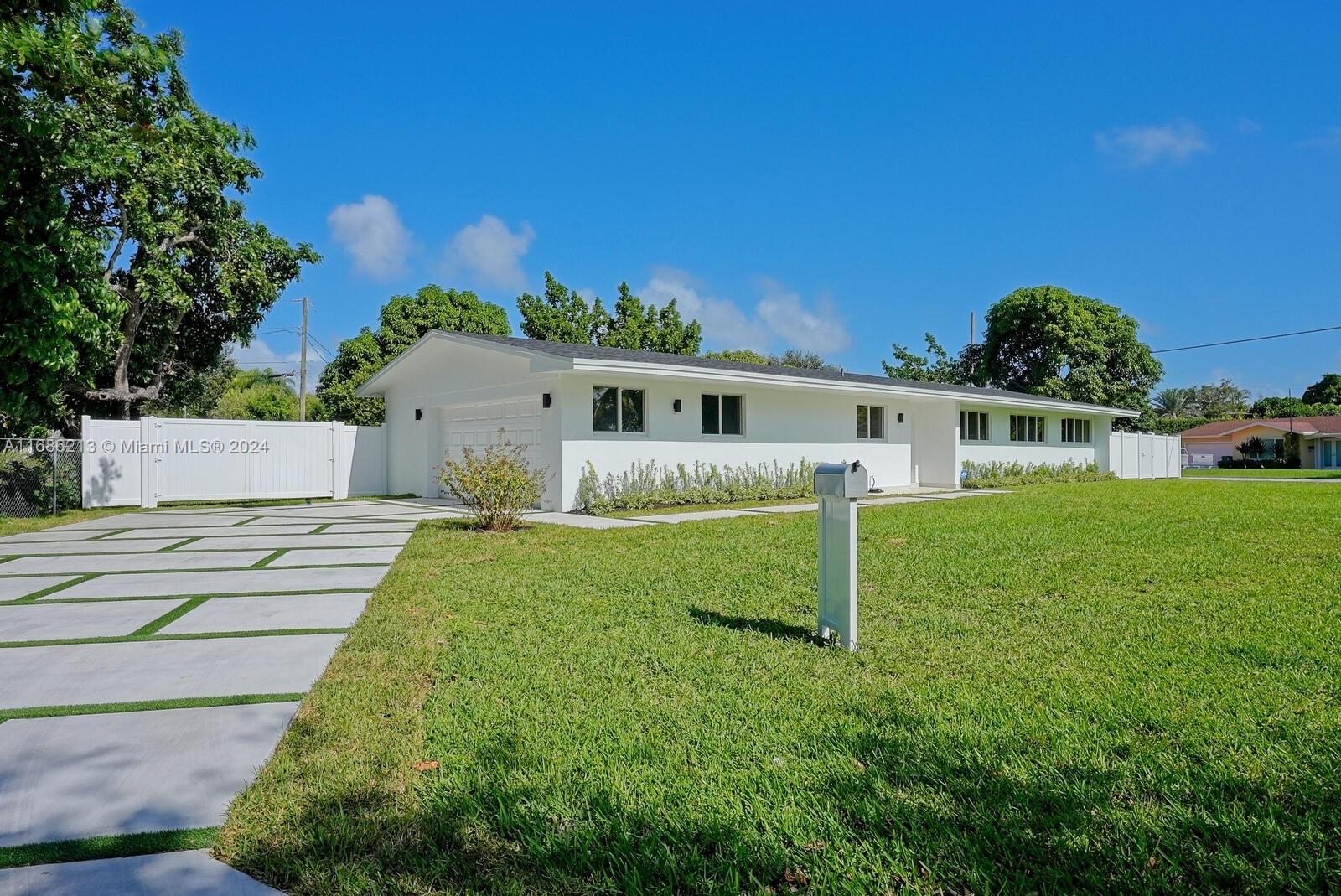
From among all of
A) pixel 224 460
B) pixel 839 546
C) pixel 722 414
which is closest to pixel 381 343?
pixel 224 460

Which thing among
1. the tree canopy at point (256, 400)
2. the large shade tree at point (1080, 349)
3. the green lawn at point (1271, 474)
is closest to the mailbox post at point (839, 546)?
the tree canopy at point (256, 400)

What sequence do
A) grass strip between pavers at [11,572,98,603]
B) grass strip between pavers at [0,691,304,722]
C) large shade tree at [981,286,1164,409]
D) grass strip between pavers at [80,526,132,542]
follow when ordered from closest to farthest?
1. grass strip between pavers at [0,691,304,722]
2. grass strip between pavers at [11,572,98,603]
3. grass strip between pavers at [80,526,132,542]
4. large shade tree at [981,286,1164,409]

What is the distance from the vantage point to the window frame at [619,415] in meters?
13.1

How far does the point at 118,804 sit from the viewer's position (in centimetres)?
236

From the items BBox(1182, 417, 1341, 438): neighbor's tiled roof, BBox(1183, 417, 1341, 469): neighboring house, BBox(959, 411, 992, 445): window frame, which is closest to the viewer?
BBox(959, 411, 992, 445): window frame

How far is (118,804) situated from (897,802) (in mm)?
2596

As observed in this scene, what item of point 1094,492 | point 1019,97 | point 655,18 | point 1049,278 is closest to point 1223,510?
point 1094,492

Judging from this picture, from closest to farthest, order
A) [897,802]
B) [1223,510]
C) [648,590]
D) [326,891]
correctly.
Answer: [326,891], [897,802], [648,590], [1223,510]

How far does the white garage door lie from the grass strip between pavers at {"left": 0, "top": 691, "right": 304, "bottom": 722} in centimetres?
989

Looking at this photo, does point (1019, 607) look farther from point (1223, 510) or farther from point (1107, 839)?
point (1223, 510)

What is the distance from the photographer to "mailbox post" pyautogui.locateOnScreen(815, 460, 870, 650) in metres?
3.94

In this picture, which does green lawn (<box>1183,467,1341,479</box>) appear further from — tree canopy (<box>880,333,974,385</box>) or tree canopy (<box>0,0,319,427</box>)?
tree canopy (<box>0,0,319,427</box>)

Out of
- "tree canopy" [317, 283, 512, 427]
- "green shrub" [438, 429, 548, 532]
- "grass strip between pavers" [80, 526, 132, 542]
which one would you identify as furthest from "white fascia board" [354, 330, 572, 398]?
"tree canopy" [317, 283, 512, 427]

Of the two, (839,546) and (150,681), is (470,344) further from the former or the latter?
(839,546)
